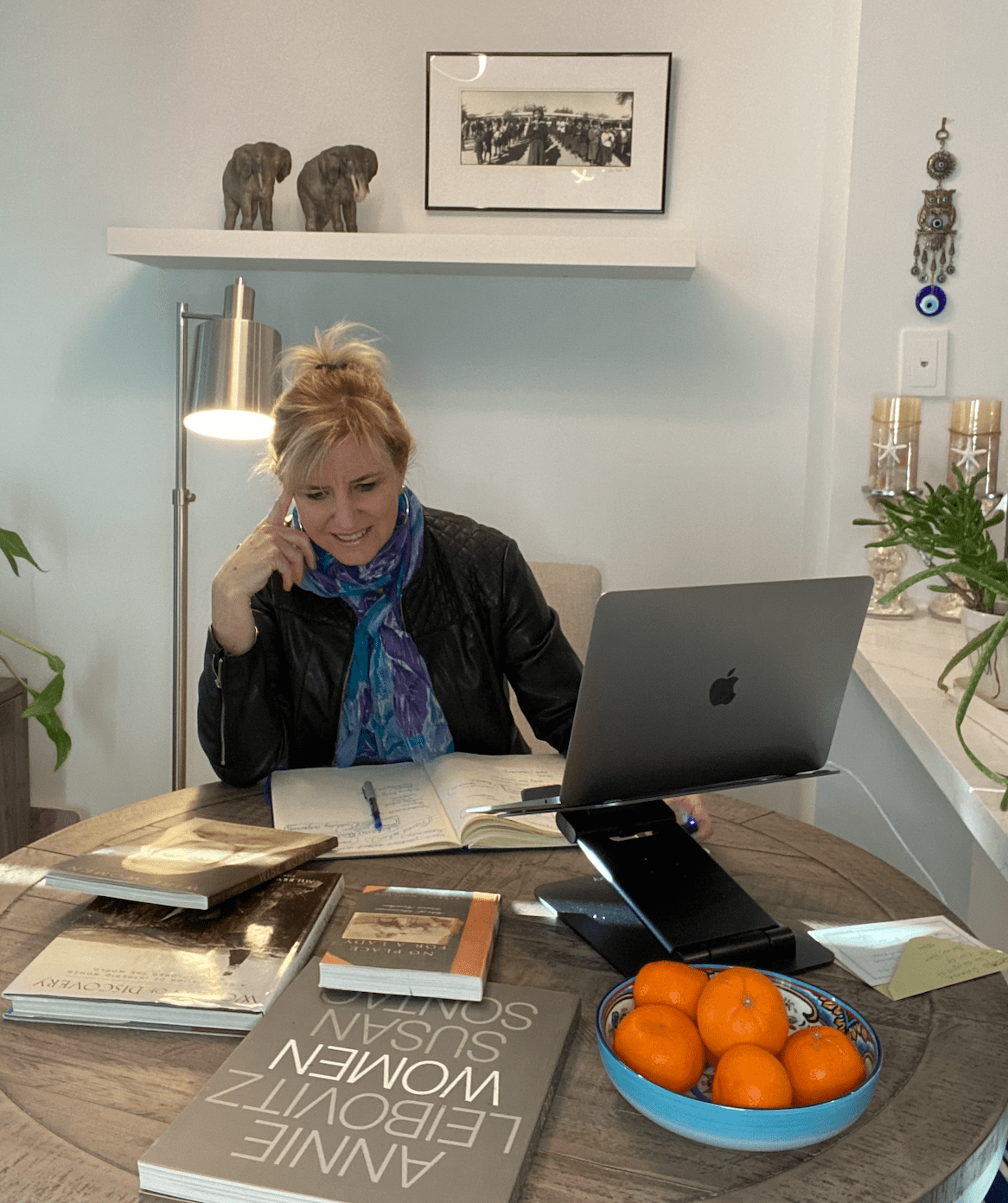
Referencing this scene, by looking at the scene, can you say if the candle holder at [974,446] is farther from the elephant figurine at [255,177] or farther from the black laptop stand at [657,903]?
the elephant figurine at [255,177]

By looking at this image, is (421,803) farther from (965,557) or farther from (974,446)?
(974,446)

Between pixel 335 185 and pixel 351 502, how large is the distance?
3.26ft

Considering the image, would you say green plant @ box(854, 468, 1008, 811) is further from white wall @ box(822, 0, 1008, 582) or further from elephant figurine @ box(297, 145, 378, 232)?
elephant figurine @ box(297, 145, 378, 232)

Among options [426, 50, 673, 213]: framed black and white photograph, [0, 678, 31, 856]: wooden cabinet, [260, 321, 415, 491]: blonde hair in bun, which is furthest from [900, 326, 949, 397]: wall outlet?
[0, 678, 31, 856]: wooden cabinet

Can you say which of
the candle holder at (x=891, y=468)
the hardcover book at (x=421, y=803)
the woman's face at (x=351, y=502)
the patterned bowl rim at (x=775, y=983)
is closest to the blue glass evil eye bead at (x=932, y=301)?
the candle holder at (x=891, y=468)

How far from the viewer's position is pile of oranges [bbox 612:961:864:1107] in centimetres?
75

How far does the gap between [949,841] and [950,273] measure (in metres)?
1.09

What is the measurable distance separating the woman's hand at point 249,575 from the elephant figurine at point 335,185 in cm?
99

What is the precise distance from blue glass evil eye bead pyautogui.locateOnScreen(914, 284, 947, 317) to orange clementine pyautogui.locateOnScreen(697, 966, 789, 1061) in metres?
1.69

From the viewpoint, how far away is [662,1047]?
77cm

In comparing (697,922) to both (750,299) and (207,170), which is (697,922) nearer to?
(750,299)

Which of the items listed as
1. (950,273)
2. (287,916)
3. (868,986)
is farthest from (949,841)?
(287,916)

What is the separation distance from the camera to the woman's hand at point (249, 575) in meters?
1.61

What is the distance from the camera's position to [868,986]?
39.0 inches
